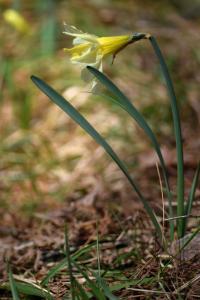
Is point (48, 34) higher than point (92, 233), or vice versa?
point (48, 34)

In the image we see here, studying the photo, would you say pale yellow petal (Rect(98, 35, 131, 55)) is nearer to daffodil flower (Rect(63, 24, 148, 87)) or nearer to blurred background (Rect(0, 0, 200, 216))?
daffodil flower (Rect(63, 24, 148, 87))

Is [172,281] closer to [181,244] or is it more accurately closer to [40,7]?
[181,244]

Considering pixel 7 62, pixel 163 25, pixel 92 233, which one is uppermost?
pixel 163 25

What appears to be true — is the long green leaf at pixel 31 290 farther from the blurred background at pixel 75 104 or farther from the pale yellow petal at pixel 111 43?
the blurred background at pixel 75 104

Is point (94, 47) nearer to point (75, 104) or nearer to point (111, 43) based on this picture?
point (111, 43)

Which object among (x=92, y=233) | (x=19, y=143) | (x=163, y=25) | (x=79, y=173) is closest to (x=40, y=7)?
(x=163, y=25)

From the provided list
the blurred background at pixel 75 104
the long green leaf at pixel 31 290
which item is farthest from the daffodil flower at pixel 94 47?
the blurred background at pixel 75 104

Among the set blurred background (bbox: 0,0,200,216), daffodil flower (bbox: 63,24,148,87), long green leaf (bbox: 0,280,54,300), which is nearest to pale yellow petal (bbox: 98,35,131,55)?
daffodil flower (bbox: 63,24,148,87)

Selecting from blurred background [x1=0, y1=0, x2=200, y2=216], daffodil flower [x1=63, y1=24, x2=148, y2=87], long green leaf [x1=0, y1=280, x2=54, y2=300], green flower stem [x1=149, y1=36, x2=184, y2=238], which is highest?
blurred background [x1=0, y1=0, x2=200, y2=216]

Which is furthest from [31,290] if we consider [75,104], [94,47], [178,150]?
[75,104]
